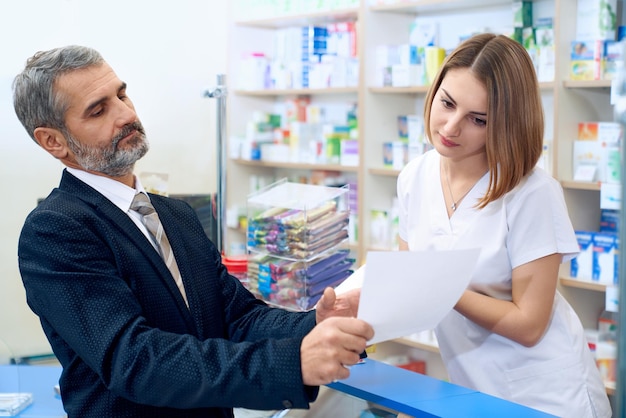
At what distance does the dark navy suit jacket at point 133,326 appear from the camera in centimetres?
145

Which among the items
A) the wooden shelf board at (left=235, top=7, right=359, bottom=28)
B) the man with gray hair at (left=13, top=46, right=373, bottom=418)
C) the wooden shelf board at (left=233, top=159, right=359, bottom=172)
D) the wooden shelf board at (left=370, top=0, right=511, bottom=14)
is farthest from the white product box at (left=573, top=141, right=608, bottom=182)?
the man with gray hair at (left=13, top=46, right=373, bottom=418)

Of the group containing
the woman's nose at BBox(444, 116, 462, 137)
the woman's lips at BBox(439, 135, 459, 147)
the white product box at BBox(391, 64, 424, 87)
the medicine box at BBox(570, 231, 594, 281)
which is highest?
the white product box at BBox(391, 64, 424, 87)

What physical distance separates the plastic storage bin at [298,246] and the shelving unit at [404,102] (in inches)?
54.8

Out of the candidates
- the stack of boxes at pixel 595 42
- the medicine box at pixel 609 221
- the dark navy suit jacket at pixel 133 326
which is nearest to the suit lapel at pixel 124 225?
the dark navy suit jacket at pixel 133 326

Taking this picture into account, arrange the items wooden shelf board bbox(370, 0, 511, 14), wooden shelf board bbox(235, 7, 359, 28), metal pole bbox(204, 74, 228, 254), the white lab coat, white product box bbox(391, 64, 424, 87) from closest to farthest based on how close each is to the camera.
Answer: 1. the white lab coat
2. metal pole bbox(204, 74, 228, 254)
3. wooden shelf board bbox(370, 0, 511, 14)
4. white product box bbox(391, 64, 424, 87)
5. wooden shelf board bbox(235, 7, 359, 28)

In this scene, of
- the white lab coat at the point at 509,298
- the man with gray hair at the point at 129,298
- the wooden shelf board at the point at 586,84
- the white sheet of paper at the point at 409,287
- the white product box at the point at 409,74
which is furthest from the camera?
the white product box at the point at 409,74

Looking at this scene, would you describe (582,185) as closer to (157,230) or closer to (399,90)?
(399,90)

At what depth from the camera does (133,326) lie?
4.95 ft

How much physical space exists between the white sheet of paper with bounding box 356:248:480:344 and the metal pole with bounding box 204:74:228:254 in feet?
5.79

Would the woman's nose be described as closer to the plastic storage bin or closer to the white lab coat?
the white lab coat

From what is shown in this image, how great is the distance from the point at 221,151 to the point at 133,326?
66.7 inches

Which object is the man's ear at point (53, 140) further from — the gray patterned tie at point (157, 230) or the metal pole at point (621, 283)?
the metal pole at point (621, 283)

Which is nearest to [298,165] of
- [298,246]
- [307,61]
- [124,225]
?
[307,61]

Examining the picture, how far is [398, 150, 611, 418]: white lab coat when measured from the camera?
6.45 feet
